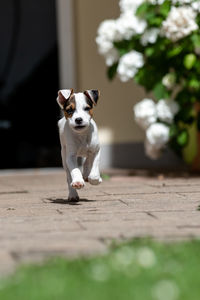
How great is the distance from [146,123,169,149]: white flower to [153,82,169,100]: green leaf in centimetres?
25

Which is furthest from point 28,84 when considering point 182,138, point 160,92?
point 182,138

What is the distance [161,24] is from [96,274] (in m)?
4.07

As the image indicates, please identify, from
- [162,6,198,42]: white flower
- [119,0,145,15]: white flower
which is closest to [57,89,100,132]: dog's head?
[162,6,198,42]: white flower

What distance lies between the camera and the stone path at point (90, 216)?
100 inches

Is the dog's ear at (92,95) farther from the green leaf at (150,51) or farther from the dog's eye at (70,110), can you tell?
the green leaf at (150,51)

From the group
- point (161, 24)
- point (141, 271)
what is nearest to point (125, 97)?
point (161, 24)

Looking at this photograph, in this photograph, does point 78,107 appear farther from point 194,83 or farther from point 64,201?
point 194,83

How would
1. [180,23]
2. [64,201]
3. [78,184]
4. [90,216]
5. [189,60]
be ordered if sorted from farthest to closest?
[189,60] < [180,23] < [64,201] < [78,184] < [90,216]

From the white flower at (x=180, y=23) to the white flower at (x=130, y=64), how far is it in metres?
0.41

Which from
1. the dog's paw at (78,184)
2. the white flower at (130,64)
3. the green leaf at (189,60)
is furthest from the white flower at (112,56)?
the dog's paw at (78,184)

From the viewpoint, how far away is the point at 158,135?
5699 millimetres

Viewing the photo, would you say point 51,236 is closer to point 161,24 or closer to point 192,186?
point 192,186

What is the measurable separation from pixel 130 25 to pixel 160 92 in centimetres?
67

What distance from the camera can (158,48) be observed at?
227 inches
